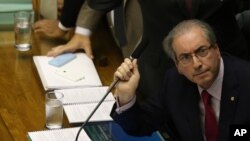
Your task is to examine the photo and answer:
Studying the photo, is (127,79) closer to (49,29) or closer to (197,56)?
(197,56)

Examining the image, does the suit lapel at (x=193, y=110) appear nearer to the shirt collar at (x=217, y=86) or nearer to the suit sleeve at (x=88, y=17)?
the shirt collar at (x=217, y=86)

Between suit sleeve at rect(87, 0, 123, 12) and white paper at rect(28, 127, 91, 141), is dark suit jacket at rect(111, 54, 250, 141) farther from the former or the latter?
suit sleeve at rect(87, 0, 123, 12)

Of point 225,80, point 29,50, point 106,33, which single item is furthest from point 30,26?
point 225,80

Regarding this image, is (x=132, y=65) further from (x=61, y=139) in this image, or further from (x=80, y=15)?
(x=80, y=15)

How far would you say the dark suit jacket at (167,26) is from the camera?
2.49 metres

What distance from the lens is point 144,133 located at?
2377 millimetres

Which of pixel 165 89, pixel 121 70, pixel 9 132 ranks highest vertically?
pixel 121 70

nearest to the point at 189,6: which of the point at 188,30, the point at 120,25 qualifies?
the point at 188,30

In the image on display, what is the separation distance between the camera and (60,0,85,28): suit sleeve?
120 inches

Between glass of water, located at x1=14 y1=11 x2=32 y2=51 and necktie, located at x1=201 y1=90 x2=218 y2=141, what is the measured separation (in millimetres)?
1044

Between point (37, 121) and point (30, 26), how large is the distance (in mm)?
746

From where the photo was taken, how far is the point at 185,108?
7.74ft

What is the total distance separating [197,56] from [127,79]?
9.6 inches

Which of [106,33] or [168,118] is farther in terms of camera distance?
[106,33]
